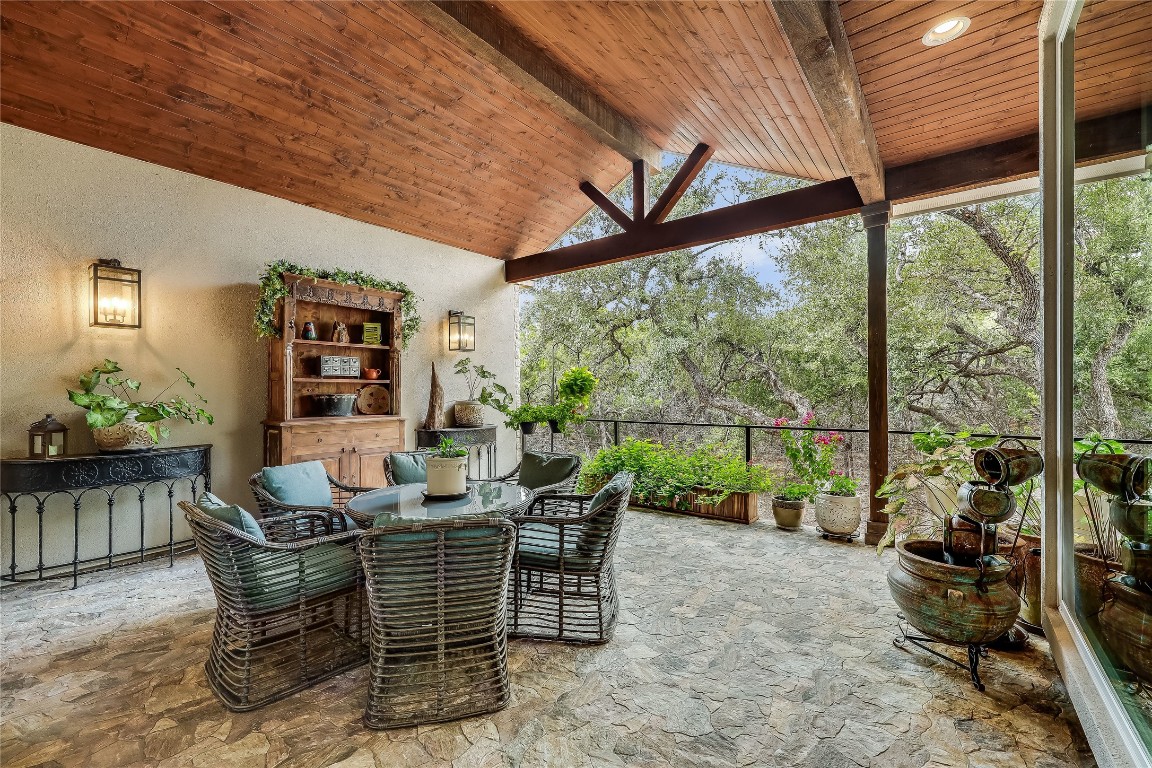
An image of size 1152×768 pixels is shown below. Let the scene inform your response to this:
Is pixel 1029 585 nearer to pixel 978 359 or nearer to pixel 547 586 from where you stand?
pixel 547 586

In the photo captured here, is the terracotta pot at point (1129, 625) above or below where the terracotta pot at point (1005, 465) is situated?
below

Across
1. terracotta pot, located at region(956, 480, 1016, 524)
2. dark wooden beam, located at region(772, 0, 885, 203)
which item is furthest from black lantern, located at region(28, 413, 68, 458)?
terracotta pot, located at region(956, 480, 1016, 524)

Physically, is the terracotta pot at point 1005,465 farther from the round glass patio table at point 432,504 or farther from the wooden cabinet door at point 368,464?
the wooden cabinet door at point 368,464

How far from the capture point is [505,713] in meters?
2.01

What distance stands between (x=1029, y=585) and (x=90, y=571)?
6021 millimetres

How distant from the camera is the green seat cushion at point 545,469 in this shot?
11.5 ft

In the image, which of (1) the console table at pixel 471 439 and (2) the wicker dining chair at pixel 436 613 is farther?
(1) the console table at pixel 471 439

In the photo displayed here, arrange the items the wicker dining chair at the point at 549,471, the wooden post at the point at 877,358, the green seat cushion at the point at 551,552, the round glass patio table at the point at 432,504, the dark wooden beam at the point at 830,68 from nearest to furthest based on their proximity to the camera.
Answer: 1. the dark wooden beam at the point at 830,68
2. the round glass patio table at the point at 432,504
3. the green seat cushion at the point at 551,552
4. the wicker dining chair at the point at 549,471
5. the wooden post at the point at 877,358

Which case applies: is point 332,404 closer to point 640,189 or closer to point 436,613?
point 436,613

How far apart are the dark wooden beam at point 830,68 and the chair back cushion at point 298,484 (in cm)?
338

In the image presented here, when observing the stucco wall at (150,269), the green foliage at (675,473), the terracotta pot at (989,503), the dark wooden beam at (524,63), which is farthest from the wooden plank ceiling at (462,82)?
the green foliage at (675,473)

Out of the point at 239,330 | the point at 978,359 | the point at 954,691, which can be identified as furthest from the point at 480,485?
the point at 978,359

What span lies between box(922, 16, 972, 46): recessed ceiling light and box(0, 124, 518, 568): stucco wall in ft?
16.0

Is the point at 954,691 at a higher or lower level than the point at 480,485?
lower
